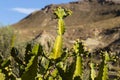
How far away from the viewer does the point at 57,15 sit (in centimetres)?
374

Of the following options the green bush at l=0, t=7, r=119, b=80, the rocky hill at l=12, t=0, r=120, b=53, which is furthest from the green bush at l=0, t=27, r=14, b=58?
the rocky hill at l=12, t=0, r=120, b=53

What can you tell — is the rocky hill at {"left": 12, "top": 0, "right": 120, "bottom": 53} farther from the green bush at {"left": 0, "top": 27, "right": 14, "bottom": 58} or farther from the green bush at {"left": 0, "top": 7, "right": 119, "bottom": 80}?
the green bush at {"left": 0, "top": 7, "right": 119, "bottom": 80}

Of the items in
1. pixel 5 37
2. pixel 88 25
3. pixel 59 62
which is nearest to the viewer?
pixel 59 62

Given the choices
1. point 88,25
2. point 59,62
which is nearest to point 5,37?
point 59,62

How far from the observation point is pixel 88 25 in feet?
539

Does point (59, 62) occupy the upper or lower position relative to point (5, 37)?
upper

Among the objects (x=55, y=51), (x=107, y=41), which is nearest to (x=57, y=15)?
(x=55, y=51)

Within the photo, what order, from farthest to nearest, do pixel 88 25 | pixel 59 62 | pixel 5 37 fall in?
pixel 88 25
pixel 5 37
pixel 59 62

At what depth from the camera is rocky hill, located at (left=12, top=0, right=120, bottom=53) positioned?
142625 millimetres

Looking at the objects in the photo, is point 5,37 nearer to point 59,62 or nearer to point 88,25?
point 59,62

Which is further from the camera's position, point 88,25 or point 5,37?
point 88,25

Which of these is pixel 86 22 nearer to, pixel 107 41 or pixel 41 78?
pixel 107 41

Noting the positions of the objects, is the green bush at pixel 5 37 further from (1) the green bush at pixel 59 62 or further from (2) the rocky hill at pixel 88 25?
(2) the rocky hill at pixel 88 25

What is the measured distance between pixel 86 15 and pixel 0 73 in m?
182
